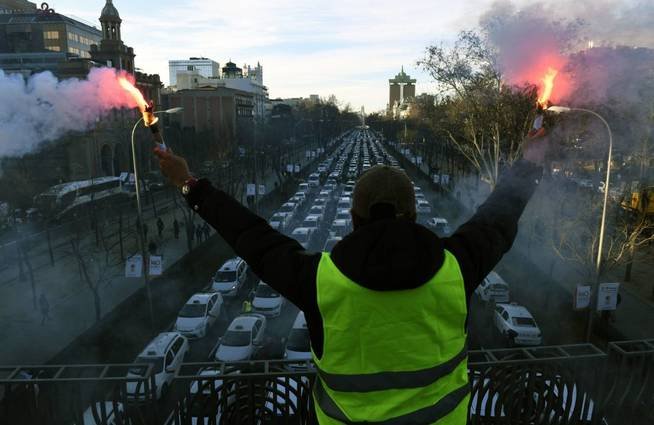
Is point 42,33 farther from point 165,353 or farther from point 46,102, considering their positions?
point 165,353

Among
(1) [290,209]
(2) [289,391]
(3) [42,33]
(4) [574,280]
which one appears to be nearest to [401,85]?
(3) [42,33]

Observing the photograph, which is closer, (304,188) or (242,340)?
(242,340)

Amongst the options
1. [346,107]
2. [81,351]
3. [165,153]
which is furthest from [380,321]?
[346,107]

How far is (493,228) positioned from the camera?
185cm

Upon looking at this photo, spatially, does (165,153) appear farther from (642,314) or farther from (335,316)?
(642,314)

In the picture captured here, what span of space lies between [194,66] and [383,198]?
149523 mm

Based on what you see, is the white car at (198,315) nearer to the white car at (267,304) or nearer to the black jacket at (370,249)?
the white car at (267,304)

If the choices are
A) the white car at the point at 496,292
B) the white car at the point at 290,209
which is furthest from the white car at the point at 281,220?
the white car at the point at 496,292

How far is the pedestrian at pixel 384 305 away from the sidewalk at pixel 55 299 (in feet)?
37.7

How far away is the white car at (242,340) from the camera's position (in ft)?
37.8

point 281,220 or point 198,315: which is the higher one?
point 281,220

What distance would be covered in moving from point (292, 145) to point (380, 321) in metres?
65.8

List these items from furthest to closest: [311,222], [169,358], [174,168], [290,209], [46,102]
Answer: [290,209] < [311,222] < [46,102] < [169,358] < [174,168]

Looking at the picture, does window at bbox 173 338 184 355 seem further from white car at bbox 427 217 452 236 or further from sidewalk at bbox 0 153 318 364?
white car at bbox 427 217 452 236
